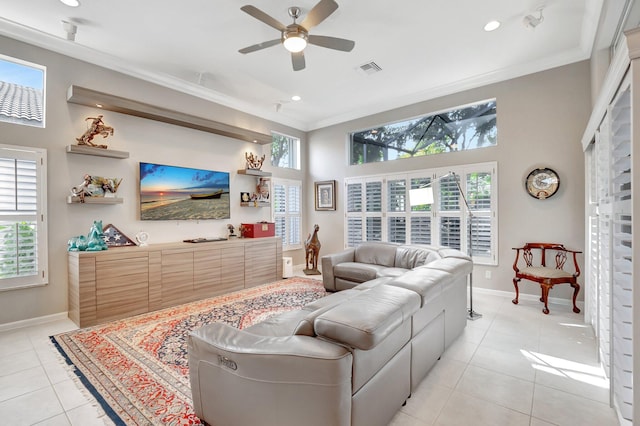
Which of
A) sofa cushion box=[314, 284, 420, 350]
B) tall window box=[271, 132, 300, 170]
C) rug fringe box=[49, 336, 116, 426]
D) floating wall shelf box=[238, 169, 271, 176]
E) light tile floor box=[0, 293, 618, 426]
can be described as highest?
tall window box=[271, 132, 300, 170]

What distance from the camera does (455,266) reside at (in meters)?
2.48

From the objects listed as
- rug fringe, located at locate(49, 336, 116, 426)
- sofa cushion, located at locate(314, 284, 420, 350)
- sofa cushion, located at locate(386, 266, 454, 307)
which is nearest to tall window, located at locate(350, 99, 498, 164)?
sofa cushion, located at locate(386, 266, 454, 307)

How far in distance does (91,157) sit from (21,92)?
90cm

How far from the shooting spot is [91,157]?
145 inches

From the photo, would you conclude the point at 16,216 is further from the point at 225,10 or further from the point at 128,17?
the point at 225,10

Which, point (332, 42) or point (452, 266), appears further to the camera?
point (332, 42)

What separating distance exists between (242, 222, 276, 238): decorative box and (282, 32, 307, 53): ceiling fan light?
10.1ft

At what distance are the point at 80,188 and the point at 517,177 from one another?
18.9 ft

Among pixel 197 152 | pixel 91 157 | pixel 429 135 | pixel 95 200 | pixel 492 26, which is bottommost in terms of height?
pixel 95 200

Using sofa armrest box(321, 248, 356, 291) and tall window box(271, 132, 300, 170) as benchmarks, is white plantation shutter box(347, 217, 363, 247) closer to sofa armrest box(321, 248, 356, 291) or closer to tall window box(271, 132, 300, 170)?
sofa armrest box(321, 248, 356, 291)

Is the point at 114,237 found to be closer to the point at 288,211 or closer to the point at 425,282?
the point at 288,211

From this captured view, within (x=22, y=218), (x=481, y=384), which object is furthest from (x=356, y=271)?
(x=22, y=218)

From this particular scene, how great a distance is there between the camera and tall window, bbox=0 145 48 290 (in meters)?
3.09

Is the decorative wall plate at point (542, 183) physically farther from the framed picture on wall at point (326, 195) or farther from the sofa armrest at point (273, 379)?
the sofa armrest at point (273, 379)
